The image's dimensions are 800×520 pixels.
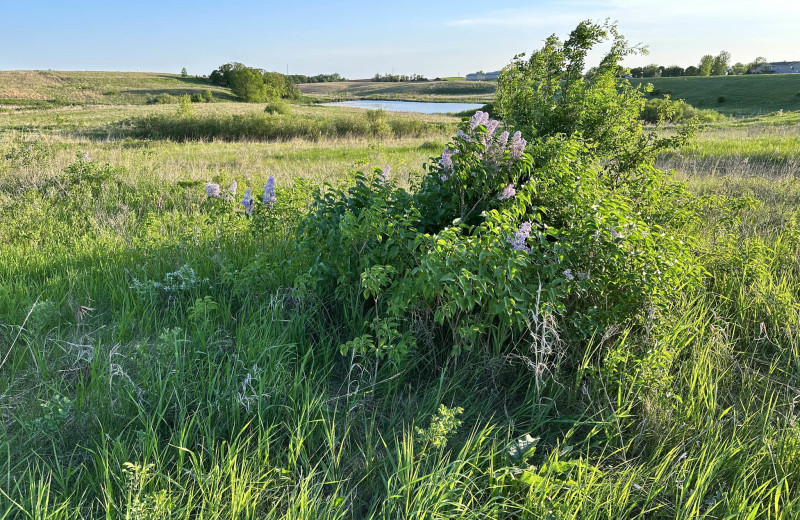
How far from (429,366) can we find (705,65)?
96.9 m

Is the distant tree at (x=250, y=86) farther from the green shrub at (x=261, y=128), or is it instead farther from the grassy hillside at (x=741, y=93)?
the grassy hillside at (x=741, y=93)

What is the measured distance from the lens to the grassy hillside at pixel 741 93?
42250mm

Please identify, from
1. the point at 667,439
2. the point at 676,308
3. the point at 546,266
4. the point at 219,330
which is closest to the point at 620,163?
the point at 676,308

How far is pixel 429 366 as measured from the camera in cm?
303

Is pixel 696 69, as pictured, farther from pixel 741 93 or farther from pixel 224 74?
pixel 224 74

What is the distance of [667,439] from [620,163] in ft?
11.9

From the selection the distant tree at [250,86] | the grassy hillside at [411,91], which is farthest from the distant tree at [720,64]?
the distant tree at [250,86]

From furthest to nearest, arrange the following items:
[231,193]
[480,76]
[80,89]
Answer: [480,76] < [80,89] < [231,193]

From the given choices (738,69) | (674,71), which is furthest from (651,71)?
(738,69)

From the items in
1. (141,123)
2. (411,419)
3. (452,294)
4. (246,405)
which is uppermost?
(141,123)

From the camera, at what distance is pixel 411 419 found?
8.52ft

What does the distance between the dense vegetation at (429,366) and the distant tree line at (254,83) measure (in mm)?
71182

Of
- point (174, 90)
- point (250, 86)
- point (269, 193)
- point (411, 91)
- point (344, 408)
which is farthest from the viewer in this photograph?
point (411, 91)

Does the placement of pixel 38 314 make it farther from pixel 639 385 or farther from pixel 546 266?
pixel 639 385
